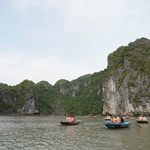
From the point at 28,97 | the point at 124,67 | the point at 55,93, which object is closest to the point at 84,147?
the point at 124,67

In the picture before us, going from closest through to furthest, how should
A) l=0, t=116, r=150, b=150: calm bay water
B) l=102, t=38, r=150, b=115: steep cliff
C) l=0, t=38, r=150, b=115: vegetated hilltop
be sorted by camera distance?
l=0, t=116, r=150, b=150: calm bay water
l=102, t=38, r=150, b=115: steep cliff
l=0, t=38, r=150, b=115: vegetated hilltop

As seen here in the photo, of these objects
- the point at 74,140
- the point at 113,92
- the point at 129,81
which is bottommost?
the point at 74,140

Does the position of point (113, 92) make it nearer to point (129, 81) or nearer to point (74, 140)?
point (129, 81)

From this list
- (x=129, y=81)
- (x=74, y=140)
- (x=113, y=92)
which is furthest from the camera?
(x=113, y=92)

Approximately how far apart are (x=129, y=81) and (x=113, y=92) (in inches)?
360

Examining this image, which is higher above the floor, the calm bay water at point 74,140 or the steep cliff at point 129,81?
the steep cliff at point 129,81

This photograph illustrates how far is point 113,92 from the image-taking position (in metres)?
88.7

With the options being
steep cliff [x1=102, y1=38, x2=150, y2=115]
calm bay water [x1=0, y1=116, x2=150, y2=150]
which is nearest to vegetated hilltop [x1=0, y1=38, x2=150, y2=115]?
steep cliff [x1=102, y1=38, x2=150, y2=115]

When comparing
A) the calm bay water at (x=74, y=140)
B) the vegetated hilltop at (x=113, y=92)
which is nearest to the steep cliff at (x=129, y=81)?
the vegetated hilltop at (x=113, y=92)

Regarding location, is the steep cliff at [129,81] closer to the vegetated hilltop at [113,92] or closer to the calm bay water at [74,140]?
the vegetated hilltop at [113,92]

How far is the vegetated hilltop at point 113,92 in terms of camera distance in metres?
78.7

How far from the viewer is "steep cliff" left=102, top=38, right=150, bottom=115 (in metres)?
77.2

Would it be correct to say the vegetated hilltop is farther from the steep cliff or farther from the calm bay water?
the calm bay water

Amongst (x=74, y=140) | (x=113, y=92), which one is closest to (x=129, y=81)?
(x=113, y=92)
